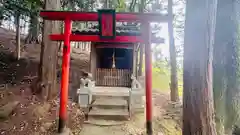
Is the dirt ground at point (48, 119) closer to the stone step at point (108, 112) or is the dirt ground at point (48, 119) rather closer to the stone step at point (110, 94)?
the stone step at point (108, 112)

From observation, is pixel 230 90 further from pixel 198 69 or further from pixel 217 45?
pixel 198 69

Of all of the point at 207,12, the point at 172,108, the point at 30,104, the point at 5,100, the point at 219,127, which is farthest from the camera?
the point at 172,108

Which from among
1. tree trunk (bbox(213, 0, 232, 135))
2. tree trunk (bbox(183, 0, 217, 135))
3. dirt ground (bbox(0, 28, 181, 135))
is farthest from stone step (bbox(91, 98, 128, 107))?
tree trunk (bbox(183, 0, 217, 135))

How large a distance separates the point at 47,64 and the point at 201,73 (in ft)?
17.0

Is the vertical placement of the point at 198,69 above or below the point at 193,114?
above

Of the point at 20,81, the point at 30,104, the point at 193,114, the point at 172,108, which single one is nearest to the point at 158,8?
the point at 172,108

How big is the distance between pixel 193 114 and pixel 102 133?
3.19 meters

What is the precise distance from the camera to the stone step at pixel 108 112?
6.26m

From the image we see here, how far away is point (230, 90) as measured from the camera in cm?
445

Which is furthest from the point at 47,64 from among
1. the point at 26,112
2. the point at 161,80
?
the point at 161,80

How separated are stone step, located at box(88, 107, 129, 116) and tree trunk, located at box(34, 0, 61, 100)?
63.2 inches

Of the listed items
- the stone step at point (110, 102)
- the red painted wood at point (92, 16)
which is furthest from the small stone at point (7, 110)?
the red painted wood at point (92, 16)

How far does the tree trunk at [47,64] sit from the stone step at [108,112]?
5.26 feet

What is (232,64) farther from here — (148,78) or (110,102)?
(110,102)
